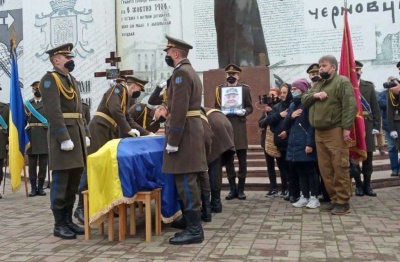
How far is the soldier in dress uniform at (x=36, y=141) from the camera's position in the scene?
27.5ft

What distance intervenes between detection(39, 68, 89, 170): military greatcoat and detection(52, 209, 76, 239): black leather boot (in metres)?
0.45

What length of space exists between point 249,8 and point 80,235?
768 centimetres

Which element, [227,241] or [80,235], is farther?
[80,235]

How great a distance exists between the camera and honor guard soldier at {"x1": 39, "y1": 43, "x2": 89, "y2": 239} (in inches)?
191

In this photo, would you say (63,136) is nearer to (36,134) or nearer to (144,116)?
(144,116)

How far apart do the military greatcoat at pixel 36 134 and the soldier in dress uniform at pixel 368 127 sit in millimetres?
4898

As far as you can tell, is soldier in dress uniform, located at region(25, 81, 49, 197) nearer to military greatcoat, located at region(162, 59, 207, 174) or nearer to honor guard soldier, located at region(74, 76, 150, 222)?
honor guard soldier, located at region(74, 76, 150, 222)

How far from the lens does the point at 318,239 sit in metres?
4.54

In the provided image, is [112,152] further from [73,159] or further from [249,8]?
[249,8]

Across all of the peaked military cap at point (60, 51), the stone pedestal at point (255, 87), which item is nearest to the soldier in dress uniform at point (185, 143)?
the peaked military cap at point (60, 51)

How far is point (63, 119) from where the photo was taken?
489cm

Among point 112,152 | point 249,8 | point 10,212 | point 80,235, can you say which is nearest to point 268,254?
point 112,152

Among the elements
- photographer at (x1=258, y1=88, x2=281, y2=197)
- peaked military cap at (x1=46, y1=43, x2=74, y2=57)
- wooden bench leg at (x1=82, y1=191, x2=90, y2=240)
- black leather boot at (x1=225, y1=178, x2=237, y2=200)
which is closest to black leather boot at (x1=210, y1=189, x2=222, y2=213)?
black leather boot at (x1=225, y1=178, x2=237, y2=200)

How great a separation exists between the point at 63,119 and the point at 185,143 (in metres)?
1.23
